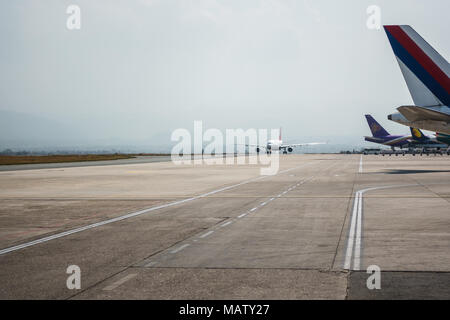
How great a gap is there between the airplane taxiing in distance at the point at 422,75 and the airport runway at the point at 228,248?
18.8 meters

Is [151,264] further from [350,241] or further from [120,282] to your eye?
[350,241]

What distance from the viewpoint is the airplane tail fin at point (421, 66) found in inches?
1421

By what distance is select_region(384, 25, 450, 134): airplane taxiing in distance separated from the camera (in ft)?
118

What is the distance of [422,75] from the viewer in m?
36.9

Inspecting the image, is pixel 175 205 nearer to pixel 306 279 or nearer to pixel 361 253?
pixel 361 253

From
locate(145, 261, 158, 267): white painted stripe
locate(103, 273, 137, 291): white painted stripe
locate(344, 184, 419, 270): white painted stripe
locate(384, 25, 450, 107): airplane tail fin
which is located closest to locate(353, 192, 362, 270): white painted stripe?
locate(344, 184, 419, 270): white painted stripe

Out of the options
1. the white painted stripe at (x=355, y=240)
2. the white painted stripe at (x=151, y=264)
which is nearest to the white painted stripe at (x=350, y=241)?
the white painted stripe at (x=355, y=240)

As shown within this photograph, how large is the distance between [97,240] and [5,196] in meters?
14.7

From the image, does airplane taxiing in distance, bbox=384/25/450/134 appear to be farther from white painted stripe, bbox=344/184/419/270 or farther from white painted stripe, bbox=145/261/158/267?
white painted stripe, bbox=145/261/158/267

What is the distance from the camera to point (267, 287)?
7.43 meters

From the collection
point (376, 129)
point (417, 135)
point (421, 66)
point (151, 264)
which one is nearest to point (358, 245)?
point (151, 264)

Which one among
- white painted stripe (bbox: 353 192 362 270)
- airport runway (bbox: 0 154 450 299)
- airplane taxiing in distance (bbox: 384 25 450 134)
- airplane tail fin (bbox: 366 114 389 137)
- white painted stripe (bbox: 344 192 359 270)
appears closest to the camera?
airport runway (bbox: 0 154 450 299)

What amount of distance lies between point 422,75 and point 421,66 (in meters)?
0.75

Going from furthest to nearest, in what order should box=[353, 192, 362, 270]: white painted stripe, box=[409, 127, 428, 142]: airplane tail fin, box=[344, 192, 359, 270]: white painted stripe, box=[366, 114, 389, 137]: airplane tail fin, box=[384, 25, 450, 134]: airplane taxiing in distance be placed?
1. box=[366, 114, 389, 137]: airplane tail fin
2. box=[409, 127, 428, 142]: airplane tail fin
3. box=[384, 25, 450, 134]: airplane taxiing in distance
4. box=[344, 192, 359, 270]: white painted stripe
5. box=[353, 192, 362, 270]: white painted stripe
